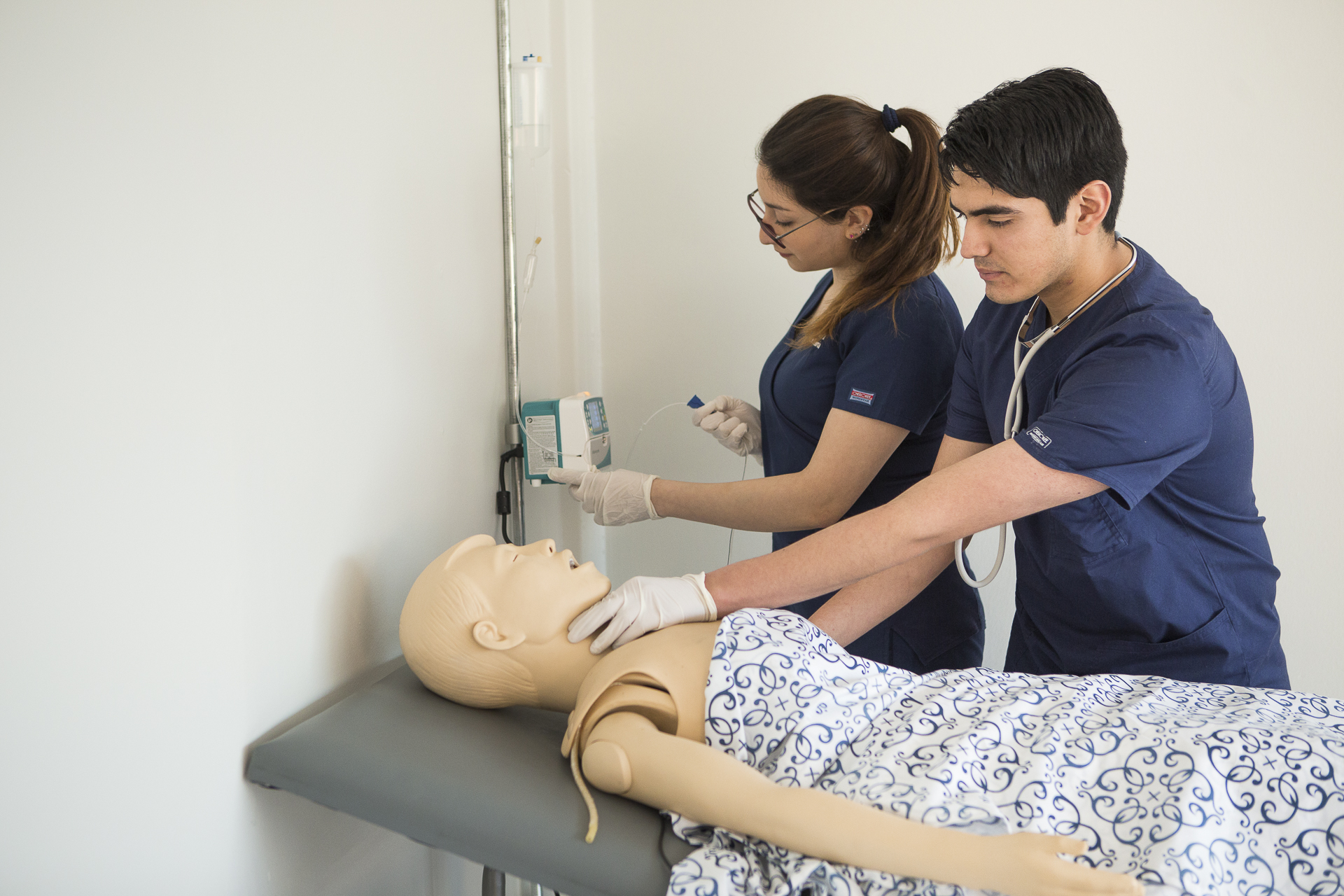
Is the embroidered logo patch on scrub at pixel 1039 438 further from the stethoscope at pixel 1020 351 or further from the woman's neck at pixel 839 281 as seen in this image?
the woman's neck at pixel 839 281

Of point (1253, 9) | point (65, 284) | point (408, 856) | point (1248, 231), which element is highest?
point (1253, 9)

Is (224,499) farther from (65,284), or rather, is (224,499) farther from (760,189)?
(760,189)

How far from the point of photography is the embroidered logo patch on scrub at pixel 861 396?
1421mm

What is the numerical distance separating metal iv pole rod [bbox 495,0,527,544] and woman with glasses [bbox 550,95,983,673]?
18 centimetres

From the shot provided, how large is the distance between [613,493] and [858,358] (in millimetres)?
528

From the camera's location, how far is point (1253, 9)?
167 centimetres

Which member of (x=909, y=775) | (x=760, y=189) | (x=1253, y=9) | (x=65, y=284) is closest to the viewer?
(x=65, y=284)

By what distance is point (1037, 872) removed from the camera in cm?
76

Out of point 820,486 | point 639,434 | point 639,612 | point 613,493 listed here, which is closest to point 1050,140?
point 820,486

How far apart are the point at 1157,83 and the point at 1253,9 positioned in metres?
0.20

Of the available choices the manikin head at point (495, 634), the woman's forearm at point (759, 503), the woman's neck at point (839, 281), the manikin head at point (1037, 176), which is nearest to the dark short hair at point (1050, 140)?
the manikin head at point (1037, 176)

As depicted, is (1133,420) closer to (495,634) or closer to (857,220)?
(857,220)

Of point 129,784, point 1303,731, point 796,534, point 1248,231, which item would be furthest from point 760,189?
point 129,784

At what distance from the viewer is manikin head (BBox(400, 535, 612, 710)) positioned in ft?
3.91
